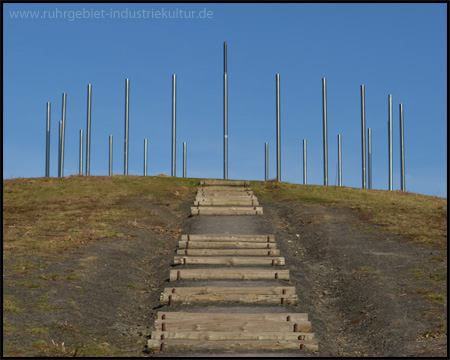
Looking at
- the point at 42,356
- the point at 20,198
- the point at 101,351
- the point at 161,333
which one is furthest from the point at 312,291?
the point at 20,198

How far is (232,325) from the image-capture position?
16.9 m

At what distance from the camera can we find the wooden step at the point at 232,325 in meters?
16.8

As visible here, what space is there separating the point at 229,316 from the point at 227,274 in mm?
4310

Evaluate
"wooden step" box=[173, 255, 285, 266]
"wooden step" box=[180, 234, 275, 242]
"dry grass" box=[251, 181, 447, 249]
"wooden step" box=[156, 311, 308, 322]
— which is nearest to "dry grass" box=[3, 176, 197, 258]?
"wooden step" box=[180, 234, 275, 242]

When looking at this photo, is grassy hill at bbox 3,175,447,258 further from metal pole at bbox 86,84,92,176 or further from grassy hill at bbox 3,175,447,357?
metal pole at bbox 86,84,92,176

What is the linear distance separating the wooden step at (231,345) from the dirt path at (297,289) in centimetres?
44

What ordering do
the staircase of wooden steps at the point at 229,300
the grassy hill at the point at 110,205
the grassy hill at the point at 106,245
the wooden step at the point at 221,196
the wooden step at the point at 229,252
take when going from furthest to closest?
the wooden step at the point at 221,196 < the grassy hill at the point at 110,205 < the wooden step at the point at 229,252 < the grassy hill at the point at 106,245 < the staircase of wooden steps at the point at 229,300

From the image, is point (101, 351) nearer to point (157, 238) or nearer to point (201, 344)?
point (201, 344)

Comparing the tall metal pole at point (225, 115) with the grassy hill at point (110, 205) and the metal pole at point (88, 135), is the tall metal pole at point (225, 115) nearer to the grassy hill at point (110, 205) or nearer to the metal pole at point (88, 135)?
the grassy hill at point (110, 205)

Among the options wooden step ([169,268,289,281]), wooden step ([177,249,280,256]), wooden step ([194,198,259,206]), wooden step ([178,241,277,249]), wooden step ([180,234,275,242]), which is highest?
wooden step ([194,198,259,206])

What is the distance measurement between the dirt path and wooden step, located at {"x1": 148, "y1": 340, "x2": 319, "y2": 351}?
1.45 feet

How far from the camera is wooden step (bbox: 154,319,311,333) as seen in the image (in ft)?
55.0

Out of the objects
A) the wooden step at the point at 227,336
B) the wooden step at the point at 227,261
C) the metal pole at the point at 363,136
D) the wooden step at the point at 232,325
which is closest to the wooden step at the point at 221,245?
the wooden step at the point at 227,261

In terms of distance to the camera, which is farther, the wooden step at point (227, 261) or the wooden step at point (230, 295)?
the wooden step at point (227, 261)
